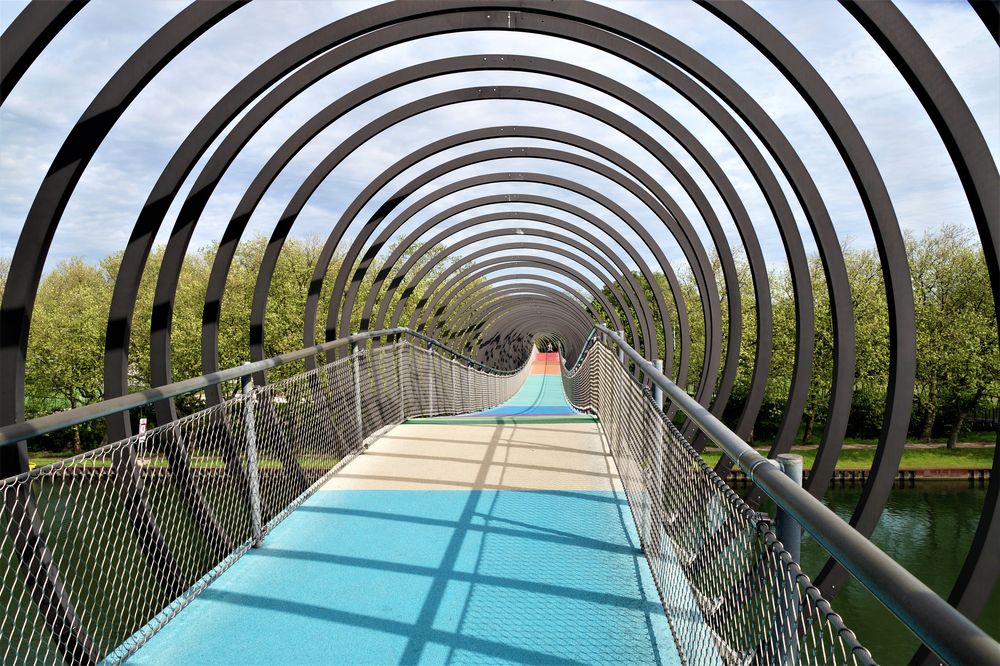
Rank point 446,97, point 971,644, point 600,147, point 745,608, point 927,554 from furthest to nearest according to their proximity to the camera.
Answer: point 927,554, point 600,147, point 446,97, point 745,608, point 971,644

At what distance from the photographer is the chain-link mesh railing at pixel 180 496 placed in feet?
10.7

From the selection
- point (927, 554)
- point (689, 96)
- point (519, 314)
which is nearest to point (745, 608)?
point (689, 96)

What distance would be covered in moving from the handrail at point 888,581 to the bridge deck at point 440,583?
157 cm

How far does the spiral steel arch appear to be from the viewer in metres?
3.76

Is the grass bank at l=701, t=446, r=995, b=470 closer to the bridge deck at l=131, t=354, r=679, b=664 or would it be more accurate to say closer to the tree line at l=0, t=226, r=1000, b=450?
the tree line at l=0, t=226, r=1000, b=450

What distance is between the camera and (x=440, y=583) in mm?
3832

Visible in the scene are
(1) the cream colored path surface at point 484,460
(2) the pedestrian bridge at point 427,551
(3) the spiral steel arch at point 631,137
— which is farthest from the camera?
(1) the cream colored path surface at point 484,460

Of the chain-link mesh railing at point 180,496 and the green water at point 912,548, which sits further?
the green water at point 912,548

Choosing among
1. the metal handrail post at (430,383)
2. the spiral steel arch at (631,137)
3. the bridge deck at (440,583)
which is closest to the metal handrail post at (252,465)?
the bridge deck at (440,583)

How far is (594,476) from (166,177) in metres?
4.30

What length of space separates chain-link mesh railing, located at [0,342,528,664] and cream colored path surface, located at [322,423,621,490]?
371 mm

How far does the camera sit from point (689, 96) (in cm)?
748

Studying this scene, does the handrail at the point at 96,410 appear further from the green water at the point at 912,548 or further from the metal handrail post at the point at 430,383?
the green water at the point at 912,548

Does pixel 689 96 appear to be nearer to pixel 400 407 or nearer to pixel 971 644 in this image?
pixel 400 407
